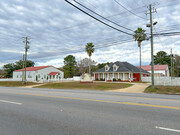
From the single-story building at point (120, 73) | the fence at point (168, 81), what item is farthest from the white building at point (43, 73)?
the fence at point (168, 81)

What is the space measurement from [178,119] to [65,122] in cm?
421

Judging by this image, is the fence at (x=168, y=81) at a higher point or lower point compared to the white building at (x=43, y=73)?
lower

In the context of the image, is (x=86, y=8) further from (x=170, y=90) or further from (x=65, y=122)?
(x=170, y=90)

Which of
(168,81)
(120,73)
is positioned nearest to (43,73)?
(120,73)

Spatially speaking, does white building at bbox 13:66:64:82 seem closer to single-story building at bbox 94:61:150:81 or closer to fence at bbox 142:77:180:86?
single-story building at bbox 94:61:150:81

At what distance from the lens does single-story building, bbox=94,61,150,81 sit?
39062 mm

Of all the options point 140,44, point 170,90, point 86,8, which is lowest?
point 170,90

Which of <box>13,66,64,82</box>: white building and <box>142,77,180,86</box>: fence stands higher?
<box>13,66,64,82</box>: white building

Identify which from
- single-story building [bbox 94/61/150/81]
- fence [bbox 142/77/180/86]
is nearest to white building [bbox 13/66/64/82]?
single-story building [bbox 94/61/150/81]

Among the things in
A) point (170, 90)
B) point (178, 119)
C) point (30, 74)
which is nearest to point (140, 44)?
point (170, 90)

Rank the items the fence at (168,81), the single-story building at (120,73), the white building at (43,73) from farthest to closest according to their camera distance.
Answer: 1. the white building at (43,73)
2. the single-story building at (120,73)
3. the fence at (168,81)

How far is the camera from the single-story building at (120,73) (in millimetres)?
39062

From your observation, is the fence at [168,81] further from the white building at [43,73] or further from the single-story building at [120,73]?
the white building at [43,73]

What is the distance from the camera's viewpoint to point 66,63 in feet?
213
